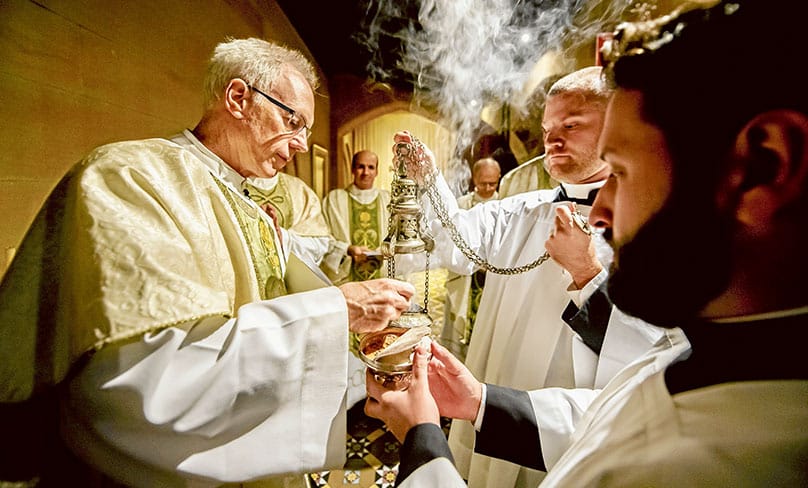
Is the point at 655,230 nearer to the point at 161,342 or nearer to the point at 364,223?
the point at 161,342

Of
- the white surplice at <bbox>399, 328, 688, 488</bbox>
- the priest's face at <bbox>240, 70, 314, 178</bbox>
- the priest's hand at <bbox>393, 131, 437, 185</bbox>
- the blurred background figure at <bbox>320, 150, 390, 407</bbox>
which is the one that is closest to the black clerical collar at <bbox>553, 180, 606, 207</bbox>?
the priest's hand at <bbox>393, 131, 437, 185</bbox>

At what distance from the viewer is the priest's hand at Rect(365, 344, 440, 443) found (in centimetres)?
109

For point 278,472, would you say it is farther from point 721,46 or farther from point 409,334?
point 721,46

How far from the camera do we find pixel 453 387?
1.42 m

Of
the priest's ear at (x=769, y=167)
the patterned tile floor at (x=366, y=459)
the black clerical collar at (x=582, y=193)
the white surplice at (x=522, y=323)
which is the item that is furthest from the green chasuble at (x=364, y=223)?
the priest's ear at (x=769, y=167)

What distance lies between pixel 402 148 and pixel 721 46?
933 millimetres

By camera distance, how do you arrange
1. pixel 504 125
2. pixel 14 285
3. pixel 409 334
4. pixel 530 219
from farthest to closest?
pixel 504 125, pixel 530 219, pixel 409 334, pixel 14 285

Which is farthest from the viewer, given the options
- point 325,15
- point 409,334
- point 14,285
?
point 325,15

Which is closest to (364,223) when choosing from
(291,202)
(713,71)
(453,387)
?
(291,202)

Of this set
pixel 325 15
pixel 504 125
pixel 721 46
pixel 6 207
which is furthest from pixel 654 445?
pixel 504 125

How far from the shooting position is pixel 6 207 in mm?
1626

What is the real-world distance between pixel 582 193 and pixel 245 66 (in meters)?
1.84

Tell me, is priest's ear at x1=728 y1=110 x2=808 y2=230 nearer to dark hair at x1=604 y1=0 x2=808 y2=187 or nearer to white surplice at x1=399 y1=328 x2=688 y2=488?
dark hair at x1=604 y1=0 x2=808 y2=187

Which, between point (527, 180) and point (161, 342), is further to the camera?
point (527, 180)
